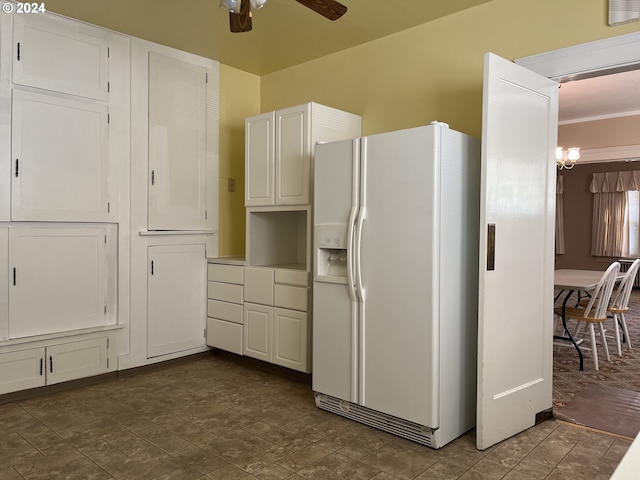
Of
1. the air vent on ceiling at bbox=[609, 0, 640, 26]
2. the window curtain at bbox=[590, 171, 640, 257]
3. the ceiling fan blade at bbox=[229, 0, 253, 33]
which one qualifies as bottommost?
the window curtain at bbox=[590, 171, 640, 257]

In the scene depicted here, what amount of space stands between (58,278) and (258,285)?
1488 millimetres

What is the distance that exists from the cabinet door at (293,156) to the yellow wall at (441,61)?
0.63m

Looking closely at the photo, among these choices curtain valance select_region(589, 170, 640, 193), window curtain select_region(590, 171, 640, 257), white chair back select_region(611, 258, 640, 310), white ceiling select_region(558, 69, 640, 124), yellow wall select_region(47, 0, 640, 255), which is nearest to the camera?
yellow wall select_region(47, 0, 640, 255)

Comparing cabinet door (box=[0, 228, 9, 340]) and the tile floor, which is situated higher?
cabinet door (box=[0, 228, 9, 340])

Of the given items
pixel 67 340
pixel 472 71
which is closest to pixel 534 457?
pixel 472 71

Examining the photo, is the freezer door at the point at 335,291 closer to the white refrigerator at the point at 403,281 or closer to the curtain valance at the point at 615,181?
the white refrigerator at the point at 403,281

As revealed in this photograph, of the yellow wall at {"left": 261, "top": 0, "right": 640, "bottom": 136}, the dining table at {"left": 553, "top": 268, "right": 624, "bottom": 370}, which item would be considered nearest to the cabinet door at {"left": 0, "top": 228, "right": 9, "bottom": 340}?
the yellow wall at {"left": 261, "top": 0, "right": 640, "bottom": 136}

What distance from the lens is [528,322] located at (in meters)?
2.87

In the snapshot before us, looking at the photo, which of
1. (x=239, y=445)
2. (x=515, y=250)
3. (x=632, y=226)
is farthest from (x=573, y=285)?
(x=632, y=226)

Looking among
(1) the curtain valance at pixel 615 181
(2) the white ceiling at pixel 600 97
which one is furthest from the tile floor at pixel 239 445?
(1) the curtain valance at pixel 615 181

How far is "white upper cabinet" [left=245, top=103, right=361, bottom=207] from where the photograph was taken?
3.66 meters

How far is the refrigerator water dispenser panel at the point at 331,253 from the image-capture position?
302 cm

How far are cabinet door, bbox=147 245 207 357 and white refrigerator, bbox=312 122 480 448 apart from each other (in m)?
1.70

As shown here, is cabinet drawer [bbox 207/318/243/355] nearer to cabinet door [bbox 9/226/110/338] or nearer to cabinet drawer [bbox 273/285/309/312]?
Answer: cabinet drawer [bbox 273/285/309/312]
